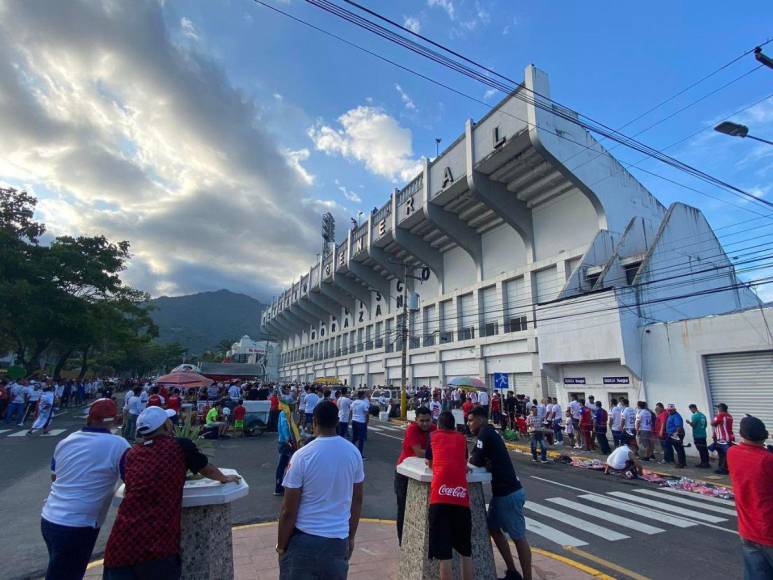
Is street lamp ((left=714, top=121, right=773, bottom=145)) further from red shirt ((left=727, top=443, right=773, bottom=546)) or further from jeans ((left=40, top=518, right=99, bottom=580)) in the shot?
jeans ((left=40, top=518, right=99, bottom=580))

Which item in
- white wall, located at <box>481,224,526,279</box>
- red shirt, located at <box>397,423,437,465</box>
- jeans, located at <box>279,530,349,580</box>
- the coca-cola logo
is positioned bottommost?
jeans, located at <box>279,530,349,580</box>

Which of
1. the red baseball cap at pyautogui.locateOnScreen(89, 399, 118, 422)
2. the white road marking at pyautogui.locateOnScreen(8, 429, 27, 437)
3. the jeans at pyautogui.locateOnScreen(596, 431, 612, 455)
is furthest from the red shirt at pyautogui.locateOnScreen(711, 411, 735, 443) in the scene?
the white road marking at pyautogui.locateOnScreen(8, 429, 27, 437)

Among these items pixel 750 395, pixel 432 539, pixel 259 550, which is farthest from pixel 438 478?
pixel 750 395

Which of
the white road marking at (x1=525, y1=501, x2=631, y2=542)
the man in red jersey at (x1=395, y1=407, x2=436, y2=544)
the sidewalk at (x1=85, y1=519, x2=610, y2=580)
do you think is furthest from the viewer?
the white road marking at (x1=525, y1=501, x2=631, y2=542)

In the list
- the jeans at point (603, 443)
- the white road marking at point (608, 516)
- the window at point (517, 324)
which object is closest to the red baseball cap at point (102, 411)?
the white road marking at point (608, 516)

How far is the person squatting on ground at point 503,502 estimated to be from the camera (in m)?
4.27

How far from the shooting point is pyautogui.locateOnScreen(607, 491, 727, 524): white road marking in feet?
24.4

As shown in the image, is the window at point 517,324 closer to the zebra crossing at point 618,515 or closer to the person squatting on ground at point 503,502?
the zebra crossing at point 618,515

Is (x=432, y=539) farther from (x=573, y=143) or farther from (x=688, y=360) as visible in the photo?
(x=573, y=143)

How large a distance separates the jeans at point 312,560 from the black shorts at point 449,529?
1271mm

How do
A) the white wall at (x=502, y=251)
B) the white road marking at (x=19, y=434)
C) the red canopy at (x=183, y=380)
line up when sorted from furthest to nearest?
the white wall at (x=502, y=251) < the red canopy at (x=183, y=380) < the white road marking at (x=19, y=434)

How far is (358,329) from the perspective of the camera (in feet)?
152

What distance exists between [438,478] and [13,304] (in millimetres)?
26021

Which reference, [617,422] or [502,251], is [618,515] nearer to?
[617,422]
